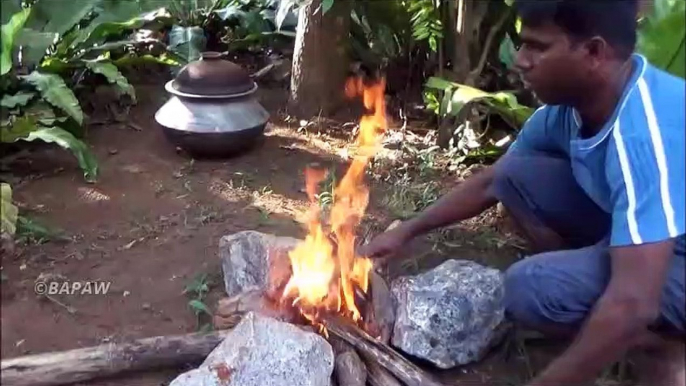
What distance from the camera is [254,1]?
532 centimetres

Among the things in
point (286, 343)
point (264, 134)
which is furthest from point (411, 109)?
point (286, 343)

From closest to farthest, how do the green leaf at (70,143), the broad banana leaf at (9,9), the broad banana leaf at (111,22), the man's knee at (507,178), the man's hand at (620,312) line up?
the man's hand at (620,312), the man's knee at (507,178), the broad banana leaf at (9,9), the green leaf at (70,143), the broad banana leaf at (111,22)

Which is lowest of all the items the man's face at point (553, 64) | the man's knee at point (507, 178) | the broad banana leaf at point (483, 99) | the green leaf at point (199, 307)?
the green leaf at point (199, 307)

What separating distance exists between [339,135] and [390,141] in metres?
0.27

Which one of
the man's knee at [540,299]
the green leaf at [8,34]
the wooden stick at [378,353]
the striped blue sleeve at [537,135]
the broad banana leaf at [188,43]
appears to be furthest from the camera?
the broad banana leaf at [188,43]

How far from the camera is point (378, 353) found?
2.49m

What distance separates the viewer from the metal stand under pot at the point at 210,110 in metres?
4.02

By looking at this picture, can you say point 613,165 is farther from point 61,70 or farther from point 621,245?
point 61,70

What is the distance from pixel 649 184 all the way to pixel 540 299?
478mm

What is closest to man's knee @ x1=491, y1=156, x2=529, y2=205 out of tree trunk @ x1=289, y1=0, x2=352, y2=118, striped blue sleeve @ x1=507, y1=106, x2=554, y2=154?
striped blue sleeve @ x1=507, y1=106, x2=554, y2=154

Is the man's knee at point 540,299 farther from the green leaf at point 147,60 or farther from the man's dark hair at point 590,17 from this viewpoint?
the green leaf at point 147,60

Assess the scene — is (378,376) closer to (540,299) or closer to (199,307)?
(540,299)

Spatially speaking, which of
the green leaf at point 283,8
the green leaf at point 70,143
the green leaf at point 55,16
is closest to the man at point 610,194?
the green leaf at point 70,143

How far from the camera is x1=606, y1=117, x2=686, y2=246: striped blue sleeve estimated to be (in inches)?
76.3
